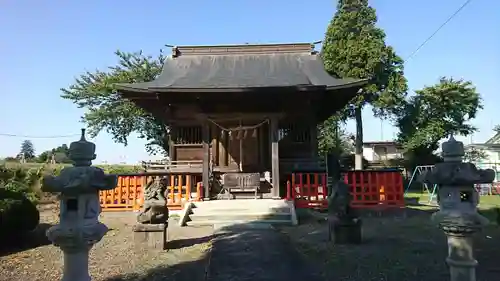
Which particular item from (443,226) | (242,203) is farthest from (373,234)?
(443,226)

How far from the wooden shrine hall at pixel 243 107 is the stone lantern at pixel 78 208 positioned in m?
8.66

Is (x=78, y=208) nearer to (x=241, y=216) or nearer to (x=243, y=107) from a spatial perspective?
(x=241, y=216)

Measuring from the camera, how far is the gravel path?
4.81m

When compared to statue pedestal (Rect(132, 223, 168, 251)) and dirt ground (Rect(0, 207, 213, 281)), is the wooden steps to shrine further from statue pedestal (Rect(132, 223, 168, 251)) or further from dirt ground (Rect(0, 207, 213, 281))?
statue pedestal (Rect(132, 223, 168, 251))

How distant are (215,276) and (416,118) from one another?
2543cm

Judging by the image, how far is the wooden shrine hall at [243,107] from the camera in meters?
12.4

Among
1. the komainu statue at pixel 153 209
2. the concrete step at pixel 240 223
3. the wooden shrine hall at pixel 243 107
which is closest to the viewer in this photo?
the komainu statue at pixel 153 209

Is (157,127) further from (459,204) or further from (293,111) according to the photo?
(459,204)

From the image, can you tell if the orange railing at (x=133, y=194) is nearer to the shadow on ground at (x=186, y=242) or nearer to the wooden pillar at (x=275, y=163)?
the wooden pillar at (x=275, y=163)

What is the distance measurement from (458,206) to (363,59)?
76.0ft

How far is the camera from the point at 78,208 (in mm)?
3406

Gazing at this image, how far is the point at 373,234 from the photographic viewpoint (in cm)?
801

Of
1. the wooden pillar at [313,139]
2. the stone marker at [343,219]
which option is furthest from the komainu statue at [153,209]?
the wooden pillar at [313,139]

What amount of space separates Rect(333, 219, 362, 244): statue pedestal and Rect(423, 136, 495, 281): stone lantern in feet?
11.7
